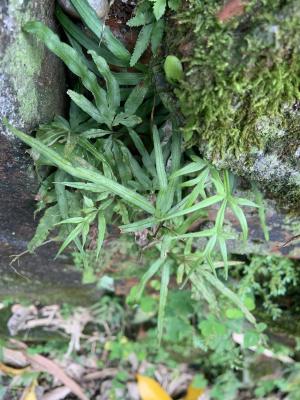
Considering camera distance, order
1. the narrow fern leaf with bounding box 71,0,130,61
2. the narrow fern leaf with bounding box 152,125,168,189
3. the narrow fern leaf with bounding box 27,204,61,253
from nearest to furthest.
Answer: the narrow fern leaf with bounding box 71,0,130,61, the narrow fern leaf with bounding box 152,125,168,189, the narrow fern leaf with bounding box 27,204,61,253

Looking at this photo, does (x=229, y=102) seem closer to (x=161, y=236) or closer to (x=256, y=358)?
(x=161, y=236)

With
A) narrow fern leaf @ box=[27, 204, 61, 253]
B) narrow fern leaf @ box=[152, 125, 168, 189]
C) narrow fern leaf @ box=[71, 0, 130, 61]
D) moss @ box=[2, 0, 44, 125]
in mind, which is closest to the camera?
moss @ box=[2, 0, 44, 125]

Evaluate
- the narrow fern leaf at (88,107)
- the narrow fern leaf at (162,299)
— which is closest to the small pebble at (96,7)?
the narrow fern leaf at (88,107)

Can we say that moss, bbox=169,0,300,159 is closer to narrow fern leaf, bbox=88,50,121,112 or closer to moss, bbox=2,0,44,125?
narrow fern leaf, bbox=88,50,121,112

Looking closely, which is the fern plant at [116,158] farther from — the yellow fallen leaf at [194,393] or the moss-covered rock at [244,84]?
the yellow fallen leaf at [194,393]

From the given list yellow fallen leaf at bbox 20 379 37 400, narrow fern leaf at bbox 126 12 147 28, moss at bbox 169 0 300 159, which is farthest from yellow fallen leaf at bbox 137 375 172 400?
narrow fern leaf at bbox 126 12 147 28

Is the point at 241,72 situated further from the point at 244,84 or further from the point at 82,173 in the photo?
the point at 82,173

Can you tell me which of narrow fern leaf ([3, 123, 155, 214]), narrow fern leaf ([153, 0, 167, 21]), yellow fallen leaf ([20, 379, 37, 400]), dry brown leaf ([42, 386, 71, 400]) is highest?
narrow fern leaf ([153, 0, 167, 21])

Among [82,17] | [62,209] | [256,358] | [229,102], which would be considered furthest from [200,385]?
[82,17]
